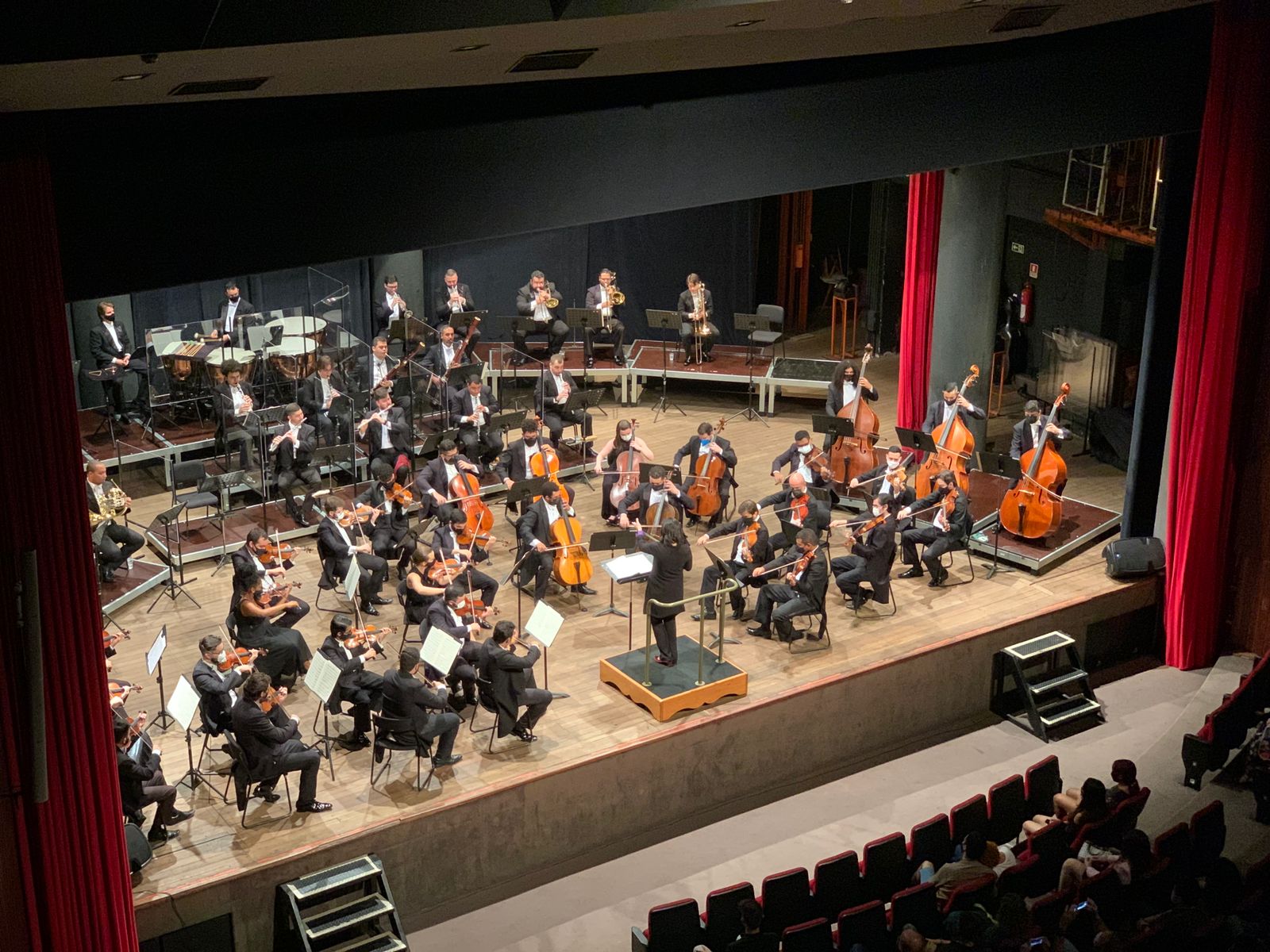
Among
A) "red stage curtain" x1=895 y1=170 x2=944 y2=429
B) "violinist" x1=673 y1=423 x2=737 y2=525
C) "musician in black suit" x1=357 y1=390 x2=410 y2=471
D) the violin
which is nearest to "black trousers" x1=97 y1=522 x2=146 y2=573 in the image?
"musician in black suit" x1=357 y1=390 x2=410 y2=471

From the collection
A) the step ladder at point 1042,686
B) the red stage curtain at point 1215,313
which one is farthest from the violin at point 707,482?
the red stage curtain at point 1215,313

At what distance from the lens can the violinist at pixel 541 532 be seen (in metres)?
11.7

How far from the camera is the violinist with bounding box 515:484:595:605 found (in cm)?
1168

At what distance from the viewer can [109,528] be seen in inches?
464

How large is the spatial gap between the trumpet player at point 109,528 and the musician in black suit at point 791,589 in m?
4.79

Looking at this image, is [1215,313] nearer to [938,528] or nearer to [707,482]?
[938,528]

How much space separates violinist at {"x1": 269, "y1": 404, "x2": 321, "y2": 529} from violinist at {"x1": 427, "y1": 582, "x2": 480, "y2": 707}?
2987mm

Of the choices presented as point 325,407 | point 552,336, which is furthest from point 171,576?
point 552,336

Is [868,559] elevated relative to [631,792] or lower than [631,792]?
elevated

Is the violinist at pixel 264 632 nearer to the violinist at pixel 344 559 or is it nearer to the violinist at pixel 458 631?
the violinist at pixel 458 631

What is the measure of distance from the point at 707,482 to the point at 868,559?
1.92 meters

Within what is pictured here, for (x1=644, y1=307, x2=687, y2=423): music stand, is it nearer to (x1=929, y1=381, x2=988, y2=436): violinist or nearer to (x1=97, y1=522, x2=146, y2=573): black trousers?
(x1=929, y1=381, x2=988, y2=436): violinist

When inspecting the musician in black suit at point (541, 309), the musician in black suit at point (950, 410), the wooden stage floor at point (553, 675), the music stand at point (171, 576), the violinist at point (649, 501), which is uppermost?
the musician in black suit at point (541, 309)

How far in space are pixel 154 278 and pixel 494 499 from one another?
6780 millimetres
